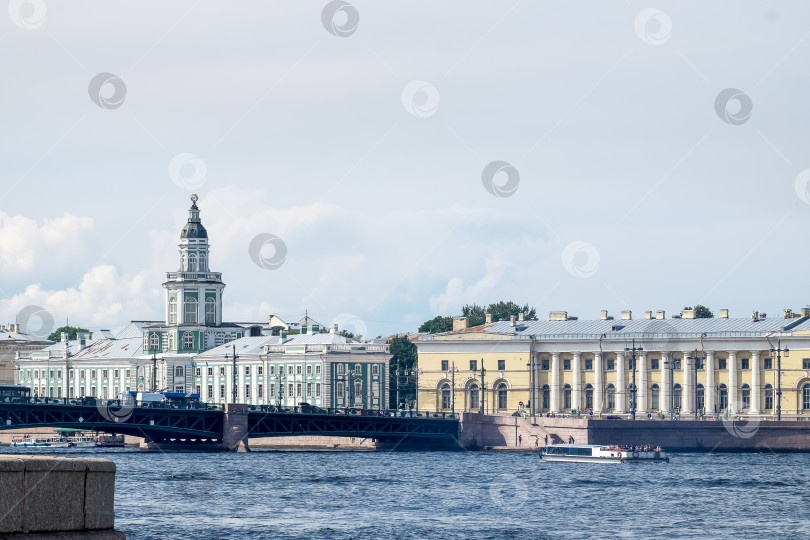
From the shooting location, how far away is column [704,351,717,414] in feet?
274

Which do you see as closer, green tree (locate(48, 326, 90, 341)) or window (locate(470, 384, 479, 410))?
window (locate(470, 384, 479, 410))

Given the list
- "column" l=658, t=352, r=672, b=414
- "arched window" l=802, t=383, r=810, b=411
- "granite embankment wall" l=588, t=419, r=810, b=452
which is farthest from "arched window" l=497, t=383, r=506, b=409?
"granite embankment wall" l=588, t=419, r=810, b=452

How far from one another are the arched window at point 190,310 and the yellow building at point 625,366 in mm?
15476

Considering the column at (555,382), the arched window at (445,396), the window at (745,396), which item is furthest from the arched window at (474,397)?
the window at (745,396)

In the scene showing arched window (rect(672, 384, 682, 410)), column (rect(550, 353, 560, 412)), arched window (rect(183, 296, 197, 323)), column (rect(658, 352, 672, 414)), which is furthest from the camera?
arched window (rect(183, 296, 197, 323))

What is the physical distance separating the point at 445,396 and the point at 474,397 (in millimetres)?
2065

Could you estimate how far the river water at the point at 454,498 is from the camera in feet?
110

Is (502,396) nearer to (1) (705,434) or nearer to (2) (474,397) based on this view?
(2) (474,397)

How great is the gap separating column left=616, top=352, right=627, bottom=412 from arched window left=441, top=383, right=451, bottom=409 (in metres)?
10.1

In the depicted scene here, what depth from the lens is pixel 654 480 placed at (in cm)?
5125

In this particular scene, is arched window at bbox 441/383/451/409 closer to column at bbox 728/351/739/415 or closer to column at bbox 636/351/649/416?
column at bbox 636/351/649/416

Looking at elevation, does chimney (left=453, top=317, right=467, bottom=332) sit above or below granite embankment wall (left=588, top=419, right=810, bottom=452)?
above

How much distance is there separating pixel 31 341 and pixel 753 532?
9169 cm

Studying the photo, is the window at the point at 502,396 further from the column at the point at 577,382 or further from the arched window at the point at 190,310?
the arched window at the point at 190,310
